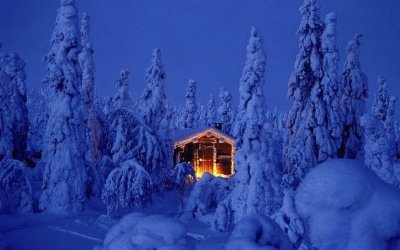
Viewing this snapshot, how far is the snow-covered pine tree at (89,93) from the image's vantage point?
39.8 metres

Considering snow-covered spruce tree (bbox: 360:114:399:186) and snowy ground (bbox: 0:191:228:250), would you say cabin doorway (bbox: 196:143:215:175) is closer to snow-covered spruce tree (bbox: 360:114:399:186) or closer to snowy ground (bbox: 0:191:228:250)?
snowy ground (bbox: 0:191:228:250)

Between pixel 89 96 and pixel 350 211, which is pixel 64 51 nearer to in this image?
pixel 89 96

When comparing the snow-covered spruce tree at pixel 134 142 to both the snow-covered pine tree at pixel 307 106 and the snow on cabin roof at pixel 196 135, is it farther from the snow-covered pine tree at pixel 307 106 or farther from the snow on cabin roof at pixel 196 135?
the snow on cabin roof at pixel 196 135

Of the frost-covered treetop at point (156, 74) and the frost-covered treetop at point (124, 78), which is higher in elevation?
the frost-covered treetop at point (124, 78)

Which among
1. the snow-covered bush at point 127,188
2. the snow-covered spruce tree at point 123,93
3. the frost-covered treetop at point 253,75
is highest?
the snow-covered spruce tree at point 123,93

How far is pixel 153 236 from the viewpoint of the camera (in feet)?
15.3

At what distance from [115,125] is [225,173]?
1967 cm

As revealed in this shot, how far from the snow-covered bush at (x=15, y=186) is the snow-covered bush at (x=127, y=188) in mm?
4084

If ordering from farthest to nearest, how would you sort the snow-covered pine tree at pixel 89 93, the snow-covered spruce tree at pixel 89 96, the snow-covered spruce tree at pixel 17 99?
1. the snow-covered pine tree at pixel 89 93
2. the snow-covered spruce tree at pixel 89 96
3. the snow-covered spruce tree at pixel 17 99

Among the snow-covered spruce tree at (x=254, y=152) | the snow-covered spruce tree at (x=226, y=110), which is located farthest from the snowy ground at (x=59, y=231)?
the snow-covered spruce tree at (x=226, y=110)

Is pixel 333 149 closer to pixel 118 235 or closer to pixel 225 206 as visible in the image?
pixel 225 206

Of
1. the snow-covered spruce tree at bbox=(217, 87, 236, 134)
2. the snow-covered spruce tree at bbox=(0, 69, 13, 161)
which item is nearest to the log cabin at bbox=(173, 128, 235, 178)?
the snow-covered spruce tree at bbox=(217, 87, 236, 134)

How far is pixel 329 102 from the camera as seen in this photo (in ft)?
85.8

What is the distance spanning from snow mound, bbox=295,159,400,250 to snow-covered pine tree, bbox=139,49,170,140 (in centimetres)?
2696
